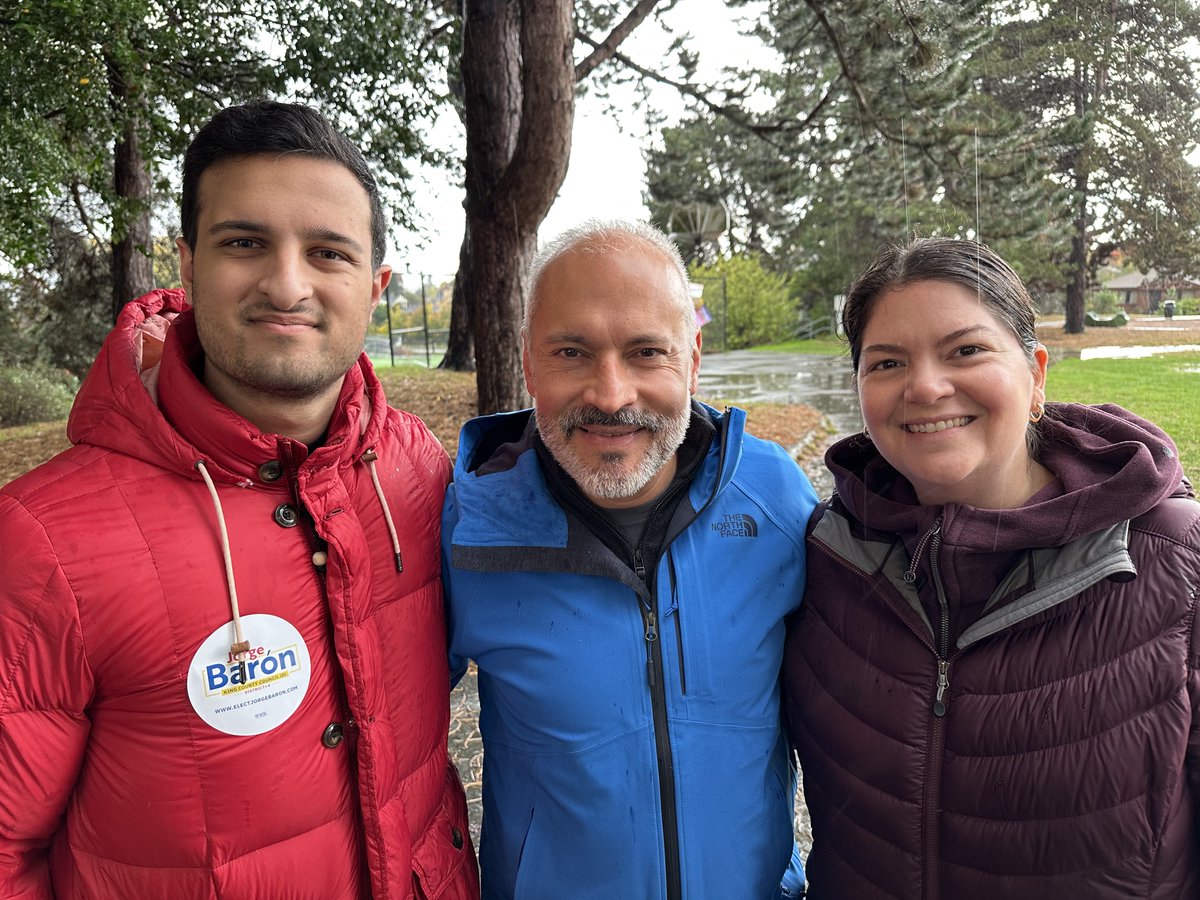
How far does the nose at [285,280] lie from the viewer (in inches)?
63.1

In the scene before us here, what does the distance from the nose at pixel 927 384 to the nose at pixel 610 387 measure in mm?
615

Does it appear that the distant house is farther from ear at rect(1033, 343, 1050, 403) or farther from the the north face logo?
the the north face logo

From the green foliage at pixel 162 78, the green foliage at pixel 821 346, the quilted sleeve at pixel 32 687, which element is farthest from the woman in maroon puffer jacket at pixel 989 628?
the green foliage at pixel 162 78

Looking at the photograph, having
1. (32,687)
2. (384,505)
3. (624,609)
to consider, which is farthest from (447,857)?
(32,687)

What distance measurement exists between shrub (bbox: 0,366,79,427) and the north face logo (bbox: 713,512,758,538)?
16.3m

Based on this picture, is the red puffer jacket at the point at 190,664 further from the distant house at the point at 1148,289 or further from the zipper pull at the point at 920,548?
the distant house at the point at 1148,289

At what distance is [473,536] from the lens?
179 cm

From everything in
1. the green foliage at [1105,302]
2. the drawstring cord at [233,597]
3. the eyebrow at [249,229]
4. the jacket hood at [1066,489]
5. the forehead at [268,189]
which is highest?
Result: the forehead at [268,189]

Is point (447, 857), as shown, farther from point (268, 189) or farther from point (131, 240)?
point (131, 240)

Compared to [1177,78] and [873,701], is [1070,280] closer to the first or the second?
[1177,78]

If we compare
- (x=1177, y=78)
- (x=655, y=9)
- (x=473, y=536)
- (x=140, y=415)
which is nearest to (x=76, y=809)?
(x=140, y=415)

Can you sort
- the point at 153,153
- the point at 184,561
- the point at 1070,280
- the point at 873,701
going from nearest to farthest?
the point at 184,561 → the point at 873,701 → the point at 1070,280 → the point at 153,153

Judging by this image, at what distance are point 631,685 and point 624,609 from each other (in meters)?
0.17

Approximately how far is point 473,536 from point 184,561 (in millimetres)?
594
